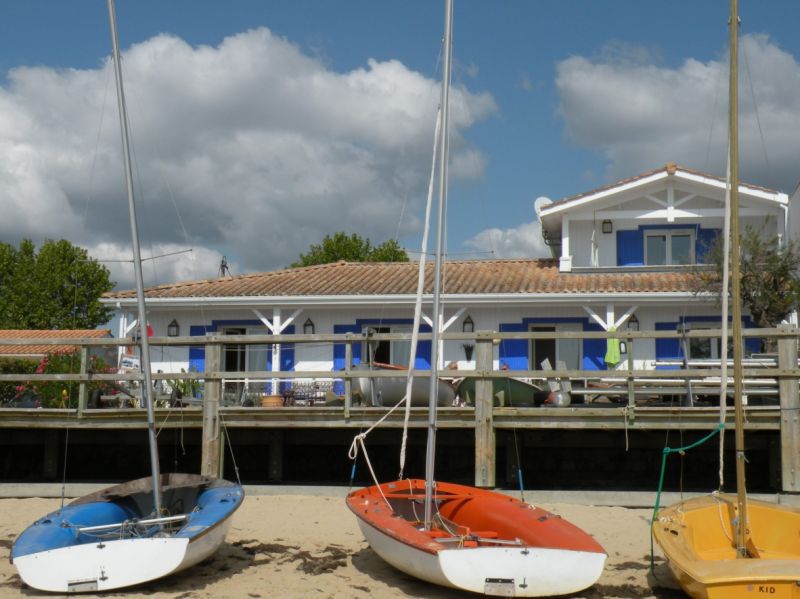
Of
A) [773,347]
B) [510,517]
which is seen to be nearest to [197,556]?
[510,517]

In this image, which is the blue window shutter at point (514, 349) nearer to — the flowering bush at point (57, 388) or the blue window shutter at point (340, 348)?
the blue window shutter at point (340, 348)

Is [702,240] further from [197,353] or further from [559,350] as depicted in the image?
[197,353]

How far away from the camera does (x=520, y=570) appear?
7695 millimetres

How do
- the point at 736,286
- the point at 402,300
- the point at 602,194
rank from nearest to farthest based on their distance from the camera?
the point at 736,286 → the point at 402,300 → the point at 602,194

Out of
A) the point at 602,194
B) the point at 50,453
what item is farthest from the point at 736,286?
the point at 602,194

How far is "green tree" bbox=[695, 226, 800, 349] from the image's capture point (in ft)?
56.0

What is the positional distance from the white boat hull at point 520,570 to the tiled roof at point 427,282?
11349 mm

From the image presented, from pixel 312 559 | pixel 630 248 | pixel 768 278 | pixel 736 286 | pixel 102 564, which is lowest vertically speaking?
pixel 312 559

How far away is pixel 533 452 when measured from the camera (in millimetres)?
12672

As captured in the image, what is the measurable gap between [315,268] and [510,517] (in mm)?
14614

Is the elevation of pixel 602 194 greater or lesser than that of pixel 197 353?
greater

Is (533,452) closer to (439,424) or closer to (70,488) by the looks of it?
(439,424)

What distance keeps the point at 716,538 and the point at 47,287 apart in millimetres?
41639

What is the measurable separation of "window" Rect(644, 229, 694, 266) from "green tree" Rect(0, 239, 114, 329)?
99.0ft
